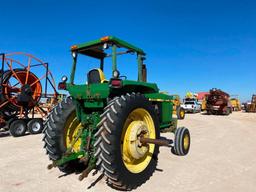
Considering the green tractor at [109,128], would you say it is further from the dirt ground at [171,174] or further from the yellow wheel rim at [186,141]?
the dirt ground at [171,174]

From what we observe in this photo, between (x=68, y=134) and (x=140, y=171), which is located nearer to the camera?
(x=140, y=171)

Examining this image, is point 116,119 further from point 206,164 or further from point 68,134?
point 206,164

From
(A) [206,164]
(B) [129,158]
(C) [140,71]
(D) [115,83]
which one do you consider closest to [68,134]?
(B) [129,158]

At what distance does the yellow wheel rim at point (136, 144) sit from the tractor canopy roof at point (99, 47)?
1.38 m

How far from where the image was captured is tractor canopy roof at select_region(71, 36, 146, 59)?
4.23m

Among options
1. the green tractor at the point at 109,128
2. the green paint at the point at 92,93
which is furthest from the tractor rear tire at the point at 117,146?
the green paint at the point at 92,93

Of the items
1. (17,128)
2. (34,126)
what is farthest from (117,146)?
(34,126)

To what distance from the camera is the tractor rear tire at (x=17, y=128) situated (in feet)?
31.3

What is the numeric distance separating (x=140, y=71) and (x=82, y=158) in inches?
90.5

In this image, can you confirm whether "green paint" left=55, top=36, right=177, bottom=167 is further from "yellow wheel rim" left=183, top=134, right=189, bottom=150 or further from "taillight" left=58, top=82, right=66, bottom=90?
"yellow wheel rim" left=183, top=134, right=189, bottom=150

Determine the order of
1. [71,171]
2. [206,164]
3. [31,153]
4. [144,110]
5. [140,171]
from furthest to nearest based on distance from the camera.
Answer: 1. [31,153]
2. [206,164]
3. [71,171]
4. [144,110]
5. [140,171]

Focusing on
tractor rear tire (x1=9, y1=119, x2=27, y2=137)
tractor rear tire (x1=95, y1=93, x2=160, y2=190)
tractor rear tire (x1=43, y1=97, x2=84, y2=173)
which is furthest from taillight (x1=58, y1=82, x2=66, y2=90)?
tractor rear tire (x1=9, y1=119, x2=27, y2=137)

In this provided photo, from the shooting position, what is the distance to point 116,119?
3.50 meters

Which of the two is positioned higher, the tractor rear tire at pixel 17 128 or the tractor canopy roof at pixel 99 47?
the tractor canopy roof at pixel 99 47
